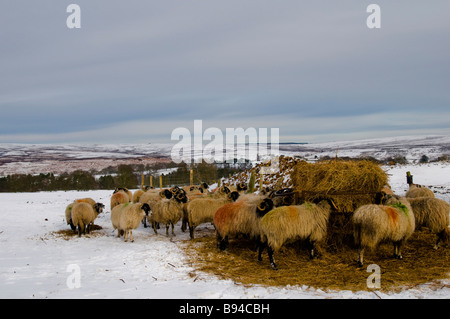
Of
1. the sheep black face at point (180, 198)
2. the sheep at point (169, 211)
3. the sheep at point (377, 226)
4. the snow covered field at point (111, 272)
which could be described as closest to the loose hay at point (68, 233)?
the snow covered field at point (111, 272)

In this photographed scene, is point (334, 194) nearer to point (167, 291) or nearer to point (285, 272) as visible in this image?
point (285, 272)

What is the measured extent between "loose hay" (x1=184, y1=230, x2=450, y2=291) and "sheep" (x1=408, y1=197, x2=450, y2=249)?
0.42 metres

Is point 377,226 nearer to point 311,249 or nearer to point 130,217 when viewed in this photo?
point 311,249

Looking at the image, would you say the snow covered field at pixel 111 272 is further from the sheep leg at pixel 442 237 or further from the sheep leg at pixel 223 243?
the sheep leg at pixel 442 237

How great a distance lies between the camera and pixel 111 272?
7.16 meters

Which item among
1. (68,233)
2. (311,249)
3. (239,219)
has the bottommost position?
(68,233)

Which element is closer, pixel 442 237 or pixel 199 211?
pixel 442 237

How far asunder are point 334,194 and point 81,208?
831 cm

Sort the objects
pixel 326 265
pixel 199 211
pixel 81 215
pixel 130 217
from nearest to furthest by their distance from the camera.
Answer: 1. pixel 326 265
2. pixel 130 217
3. pixel 199 211
4. pixel 81 215

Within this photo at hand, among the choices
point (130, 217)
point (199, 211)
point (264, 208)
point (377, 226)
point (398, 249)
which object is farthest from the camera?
point (199, 211)

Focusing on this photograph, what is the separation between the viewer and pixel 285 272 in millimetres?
7031

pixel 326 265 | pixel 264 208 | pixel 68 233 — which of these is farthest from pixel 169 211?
pixel 326 265

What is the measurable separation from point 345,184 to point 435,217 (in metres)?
2.59
